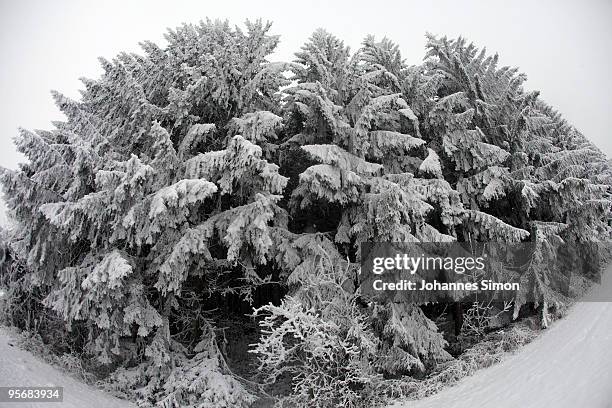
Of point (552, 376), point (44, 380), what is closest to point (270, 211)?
point (44, 380)

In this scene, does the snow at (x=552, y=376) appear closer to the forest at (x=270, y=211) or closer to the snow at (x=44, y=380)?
the forest at (x=270, y=211)

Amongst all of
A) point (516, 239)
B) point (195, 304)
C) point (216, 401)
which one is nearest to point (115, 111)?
point (195, 304)

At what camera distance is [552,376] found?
31.8 ft

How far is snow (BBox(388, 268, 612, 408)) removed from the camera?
8703mm

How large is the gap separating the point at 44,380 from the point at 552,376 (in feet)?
40.6

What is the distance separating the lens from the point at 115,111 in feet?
39.1

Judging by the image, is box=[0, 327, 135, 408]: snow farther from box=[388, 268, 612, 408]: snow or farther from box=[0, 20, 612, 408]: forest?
box=[388, 268, 612, 408]: snow

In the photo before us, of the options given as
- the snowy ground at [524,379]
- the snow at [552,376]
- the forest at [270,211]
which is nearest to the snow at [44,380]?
the snowy ground at [524,379]

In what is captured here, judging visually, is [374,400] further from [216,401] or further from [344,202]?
[344,202]

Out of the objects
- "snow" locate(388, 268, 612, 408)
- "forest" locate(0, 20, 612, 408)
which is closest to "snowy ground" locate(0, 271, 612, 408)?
"snow" locate(388, 268, 612, 408)

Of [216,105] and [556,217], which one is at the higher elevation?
[216,105]

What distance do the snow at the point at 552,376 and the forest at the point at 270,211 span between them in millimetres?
580

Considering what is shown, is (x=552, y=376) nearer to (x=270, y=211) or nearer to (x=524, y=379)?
(x=524, y=379)

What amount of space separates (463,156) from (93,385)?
12.6 metres
